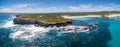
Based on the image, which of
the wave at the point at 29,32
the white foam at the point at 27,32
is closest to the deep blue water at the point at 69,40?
the wave at the point at 29,32

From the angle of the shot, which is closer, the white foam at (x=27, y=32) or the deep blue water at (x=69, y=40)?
the deep blue water at (x=69, y=40)

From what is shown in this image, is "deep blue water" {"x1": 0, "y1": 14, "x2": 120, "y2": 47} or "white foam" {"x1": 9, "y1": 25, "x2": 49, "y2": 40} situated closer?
"deep blue water" {"x1": 0, "y1": 14, "x2": 120, "y2": 47}

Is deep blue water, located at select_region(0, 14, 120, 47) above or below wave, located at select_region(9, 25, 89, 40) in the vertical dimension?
below

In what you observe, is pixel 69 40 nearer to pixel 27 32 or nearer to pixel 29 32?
pixel 29 32

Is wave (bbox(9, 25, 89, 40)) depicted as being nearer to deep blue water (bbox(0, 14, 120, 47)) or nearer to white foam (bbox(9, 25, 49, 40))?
white foam (bbox(9, 25, 49, 40))

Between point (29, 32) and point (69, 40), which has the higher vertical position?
point (29, 32)

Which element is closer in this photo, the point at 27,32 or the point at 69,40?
the point at 69,40

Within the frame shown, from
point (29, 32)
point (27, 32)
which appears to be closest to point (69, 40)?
point (29, 32)

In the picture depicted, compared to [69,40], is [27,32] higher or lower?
higher

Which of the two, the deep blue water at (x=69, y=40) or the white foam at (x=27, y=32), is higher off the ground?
the white foam at (x=27, y=32)

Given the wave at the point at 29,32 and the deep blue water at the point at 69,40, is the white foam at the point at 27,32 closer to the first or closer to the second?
the wave at the point at 29,32

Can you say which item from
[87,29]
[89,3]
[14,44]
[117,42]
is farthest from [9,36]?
[89,3]

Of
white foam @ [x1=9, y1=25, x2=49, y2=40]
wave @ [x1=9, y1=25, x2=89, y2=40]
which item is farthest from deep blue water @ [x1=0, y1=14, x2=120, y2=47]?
white foam @ [x1=9, y1=25, x2=49, y2=40]

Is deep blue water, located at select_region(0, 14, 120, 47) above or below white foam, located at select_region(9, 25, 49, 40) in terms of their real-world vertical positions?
below
